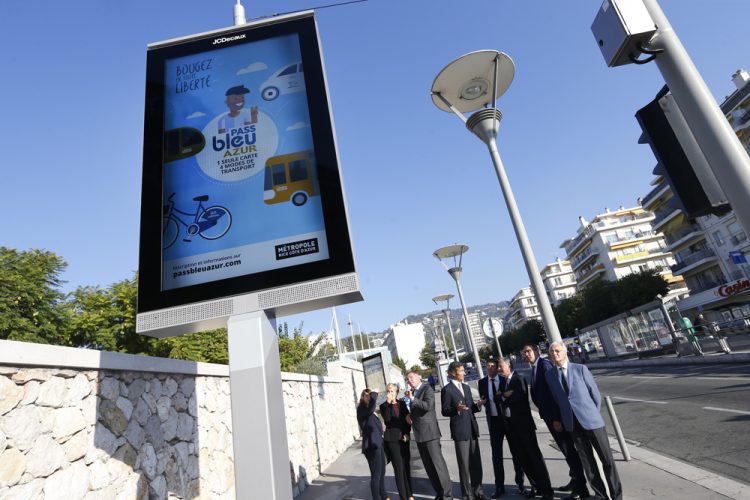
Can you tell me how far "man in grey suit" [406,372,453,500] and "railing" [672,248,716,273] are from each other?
5146 cm

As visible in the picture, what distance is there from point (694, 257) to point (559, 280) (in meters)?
55.6

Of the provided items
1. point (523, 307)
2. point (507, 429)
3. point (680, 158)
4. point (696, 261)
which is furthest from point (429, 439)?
point (523, 307)

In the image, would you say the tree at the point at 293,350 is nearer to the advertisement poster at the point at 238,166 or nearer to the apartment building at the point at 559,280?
the advertisement poster at the point at 238,166

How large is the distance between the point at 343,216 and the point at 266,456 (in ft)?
5.90

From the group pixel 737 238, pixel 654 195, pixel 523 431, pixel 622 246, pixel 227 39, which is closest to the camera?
pixel 227 39

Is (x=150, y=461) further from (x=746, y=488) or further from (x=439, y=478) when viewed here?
(x=746, y=488)

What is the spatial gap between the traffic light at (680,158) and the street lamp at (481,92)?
4.45 meters

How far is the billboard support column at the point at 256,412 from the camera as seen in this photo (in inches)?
105

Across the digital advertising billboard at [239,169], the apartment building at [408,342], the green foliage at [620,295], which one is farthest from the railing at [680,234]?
the apartment building at [408,342]

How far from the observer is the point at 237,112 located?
11.7 ft

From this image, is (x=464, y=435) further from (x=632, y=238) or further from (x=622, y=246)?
(x=632, y=238)

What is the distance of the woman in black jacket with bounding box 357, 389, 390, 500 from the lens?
580cm

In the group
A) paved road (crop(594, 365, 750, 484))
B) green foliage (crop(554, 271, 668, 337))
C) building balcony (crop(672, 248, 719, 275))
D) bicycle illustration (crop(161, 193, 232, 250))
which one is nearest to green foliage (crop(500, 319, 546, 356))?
green foliage (crop(554, 271, 668, 337))

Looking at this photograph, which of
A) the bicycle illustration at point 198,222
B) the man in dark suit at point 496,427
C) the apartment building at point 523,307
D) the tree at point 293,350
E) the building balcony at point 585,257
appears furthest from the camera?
the apartment building at point 523,307
